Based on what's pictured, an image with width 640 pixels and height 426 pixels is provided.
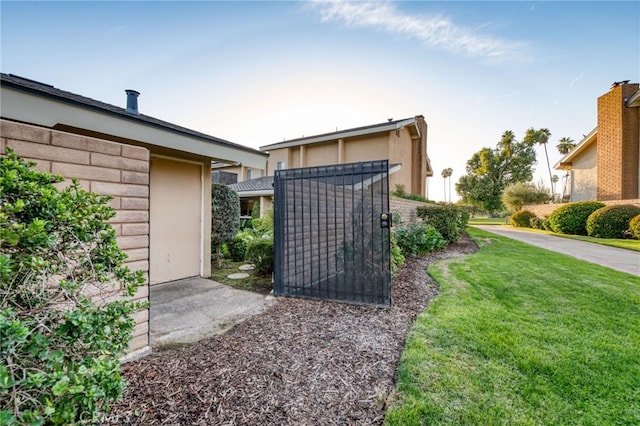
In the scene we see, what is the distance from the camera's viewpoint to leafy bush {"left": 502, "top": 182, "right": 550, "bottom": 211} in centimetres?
2581

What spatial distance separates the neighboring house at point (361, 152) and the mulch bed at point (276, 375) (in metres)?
10.2

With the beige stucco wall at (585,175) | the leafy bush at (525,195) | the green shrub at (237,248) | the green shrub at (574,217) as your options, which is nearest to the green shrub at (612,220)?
the green shrub at (574,217)

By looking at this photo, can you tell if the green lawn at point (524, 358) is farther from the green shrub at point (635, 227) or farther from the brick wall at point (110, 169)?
the green shrub at point (635, 227)

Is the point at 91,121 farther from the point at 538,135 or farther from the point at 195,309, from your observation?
the point at 538,135

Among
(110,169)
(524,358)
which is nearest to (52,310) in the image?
(110,169)

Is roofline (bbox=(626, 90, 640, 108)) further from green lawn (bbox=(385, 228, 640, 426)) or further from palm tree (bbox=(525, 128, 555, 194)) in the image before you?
palm tree (bbox=(525, 128, 555, 194))

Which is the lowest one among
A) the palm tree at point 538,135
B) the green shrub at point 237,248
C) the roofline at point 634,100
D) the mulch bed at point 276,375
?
the mulch bed at point 276,375

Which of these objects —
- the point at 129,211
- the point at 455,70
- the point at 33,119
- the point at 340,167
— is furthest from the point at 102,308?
the point at 455,70

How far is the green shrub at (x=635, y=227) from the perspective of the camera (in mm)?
12094

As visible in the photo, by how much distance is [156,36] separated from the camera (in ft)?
19.4

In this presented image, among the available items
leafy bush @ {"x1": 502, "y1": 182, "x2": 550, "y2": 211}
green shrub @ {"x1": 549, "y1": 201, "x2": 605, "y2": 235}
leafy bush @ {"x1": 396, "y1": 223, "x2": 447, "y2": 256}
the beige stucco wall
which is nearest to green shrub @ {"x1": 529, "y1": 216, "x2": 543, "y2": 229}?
the beige stucco wall

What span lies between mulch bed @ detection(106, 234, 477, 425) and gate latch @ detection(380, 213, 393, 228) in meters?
1.28

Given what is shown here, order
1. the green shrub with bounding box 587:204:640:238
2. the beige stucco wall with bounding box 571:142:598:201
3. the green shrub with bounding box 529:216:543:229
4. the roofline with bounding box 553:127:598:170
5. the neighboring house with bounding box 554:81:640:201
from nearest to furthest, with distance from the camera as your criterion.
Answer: the green shrub with bounding box 587:204:640:238 → the neighboring house with bounding box 554:81:640:201 → the roofline with bounding box 553:127:598:170 → the beige stucco wall with bounding box 571:142:598:201 → the green shrub with bounding box 529:216:543:229

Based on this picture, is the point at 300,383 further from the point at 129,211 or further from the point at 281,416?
the point at 129,211
